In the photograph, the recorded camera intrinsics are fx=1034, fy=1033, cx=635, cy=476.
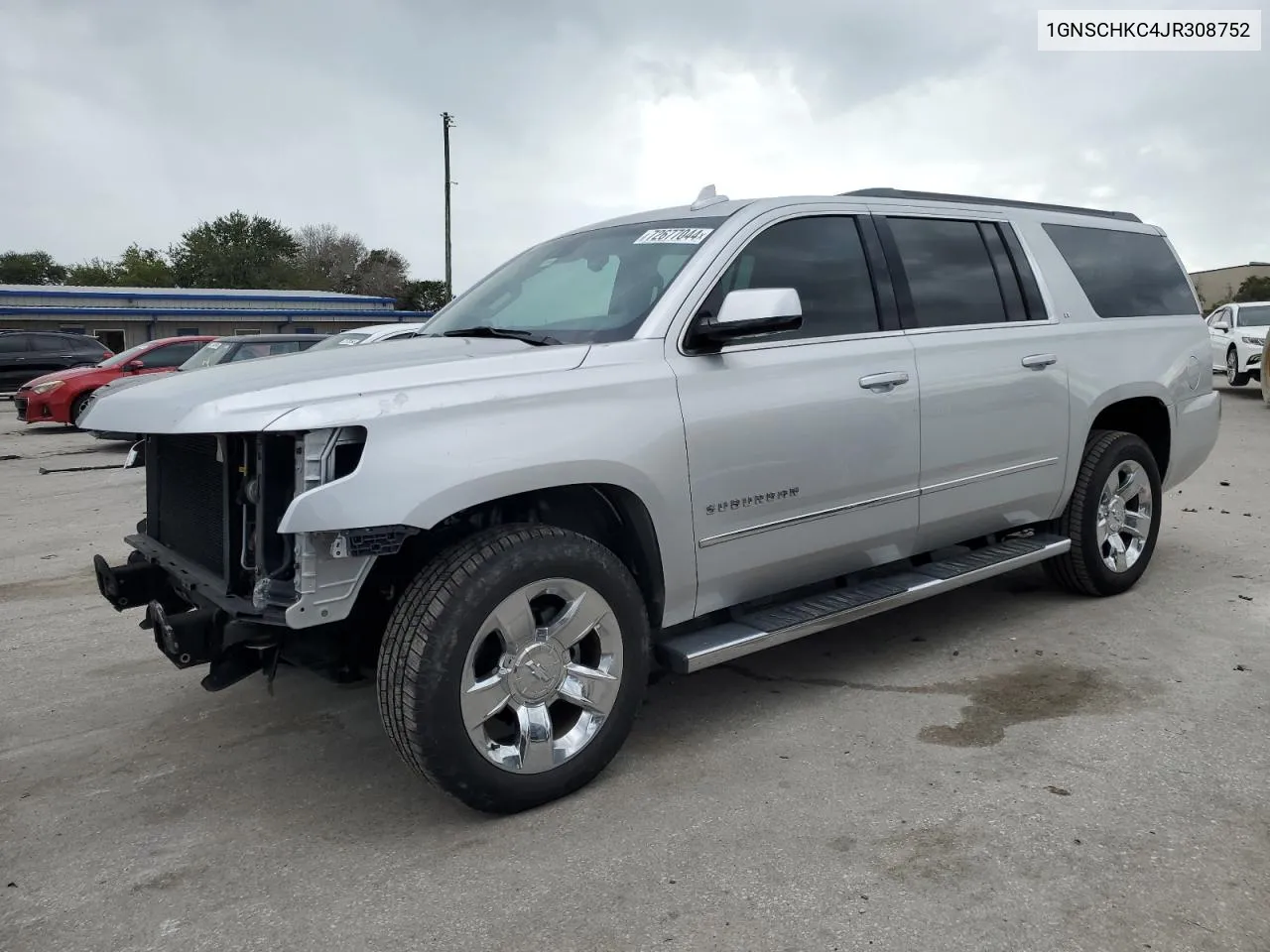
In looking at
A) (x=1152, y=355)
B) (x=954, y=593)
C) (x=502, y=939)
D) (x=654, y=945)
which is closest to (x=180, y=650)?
(x=502, y=939)

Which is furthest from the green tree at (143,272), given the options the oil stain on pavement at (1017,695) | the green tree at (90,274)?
the oil stain on pavement at (1017,695)

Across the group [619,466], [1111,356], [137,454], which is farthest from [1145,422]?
[137,454]

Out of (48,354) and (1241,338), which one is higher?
(48,354)

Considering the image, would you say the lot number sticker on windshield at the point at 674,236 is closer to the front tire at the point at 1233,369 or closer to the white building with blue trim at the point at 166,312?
the front tire at the point at 1233,369

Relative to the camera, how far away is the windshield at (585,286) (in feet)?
12.0

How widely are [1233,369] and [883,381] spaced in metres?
18.5

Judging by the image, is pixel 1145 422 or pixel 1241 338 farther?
pixel 1241 338

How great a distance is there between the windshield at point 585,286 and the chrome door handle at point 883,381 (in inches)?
32.4

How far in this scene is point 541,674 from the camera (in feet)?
10.3

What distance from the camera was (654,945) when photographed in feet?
8.15

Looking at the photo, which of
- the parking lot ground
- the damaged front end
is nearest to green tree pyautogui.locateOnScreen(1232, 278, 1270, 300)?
the parking lot ground

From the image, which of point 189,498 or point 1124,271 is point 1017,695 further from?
point 189,498

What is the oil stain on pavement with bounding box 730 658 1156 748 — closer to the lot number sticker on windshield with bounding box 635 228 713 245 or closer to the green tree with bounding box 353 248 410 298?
the lot number sticker on windshield with bounding box 635 228 713 245

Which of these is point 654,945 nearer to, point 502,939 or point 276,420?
point 502,939
